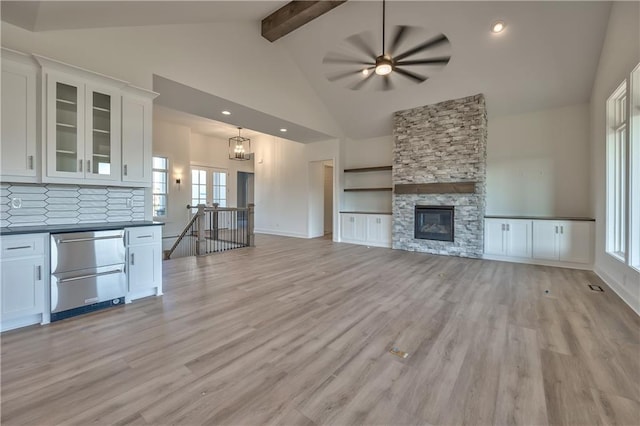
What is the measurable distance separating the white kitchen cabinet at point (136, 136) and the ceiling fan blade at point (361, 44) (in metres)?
2.66

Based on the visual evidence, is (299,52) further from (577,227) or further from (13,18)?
(577,227)

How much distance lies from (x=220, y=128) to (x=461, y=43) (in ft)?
24.7

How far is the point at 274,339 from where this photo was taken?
231 cm

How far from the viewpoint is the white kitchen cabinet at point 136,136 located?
328 cm

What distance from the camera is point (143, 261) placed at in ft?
10.7

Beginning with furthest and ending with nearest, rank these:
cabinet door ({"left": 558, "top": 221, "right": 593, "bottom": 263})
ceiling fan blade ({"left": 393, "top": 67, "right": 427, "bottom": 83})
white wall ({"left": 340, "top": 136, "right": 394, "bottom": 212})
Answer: white wall ({"left": 340, "top": 136, "right": 394, "bottom": 212}) < cabinet door ({"left": 558, "top": 221, "right": 593, "bottom": 263}) < ceiling fan blade ({"left": 393, "top": 67, "right": 427, "bottom": 83})

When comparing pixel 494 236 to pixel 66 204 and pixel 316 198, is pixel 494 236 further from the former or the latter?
pixel 66 204

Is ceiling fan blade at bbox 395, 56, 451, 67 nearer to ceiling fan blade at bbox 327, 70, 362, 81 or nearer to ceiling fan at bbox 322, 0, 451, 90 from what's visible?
ceiling fan at bbox 322, 0, 451, 90

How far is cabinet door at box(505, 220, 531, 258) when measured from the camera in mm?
5148

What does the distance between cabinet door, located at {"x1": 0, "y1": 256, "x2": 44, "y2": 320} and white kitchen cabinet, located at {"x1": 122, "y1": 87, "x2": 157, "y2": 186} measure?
1.23 m

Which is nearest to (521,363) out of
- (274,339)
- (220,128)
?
(274,339)

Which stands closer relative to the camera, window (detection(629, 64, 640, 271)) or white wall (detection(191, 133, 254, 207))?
window (detection(629, 64, 640, 271))

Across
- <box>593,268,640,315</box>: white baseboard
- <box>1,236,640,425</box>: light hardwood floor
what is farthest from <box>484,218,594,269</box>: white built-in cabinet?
<box>1,236,640,425</box>: light hardwood floor

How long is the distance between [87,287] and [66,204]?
1.04 m
